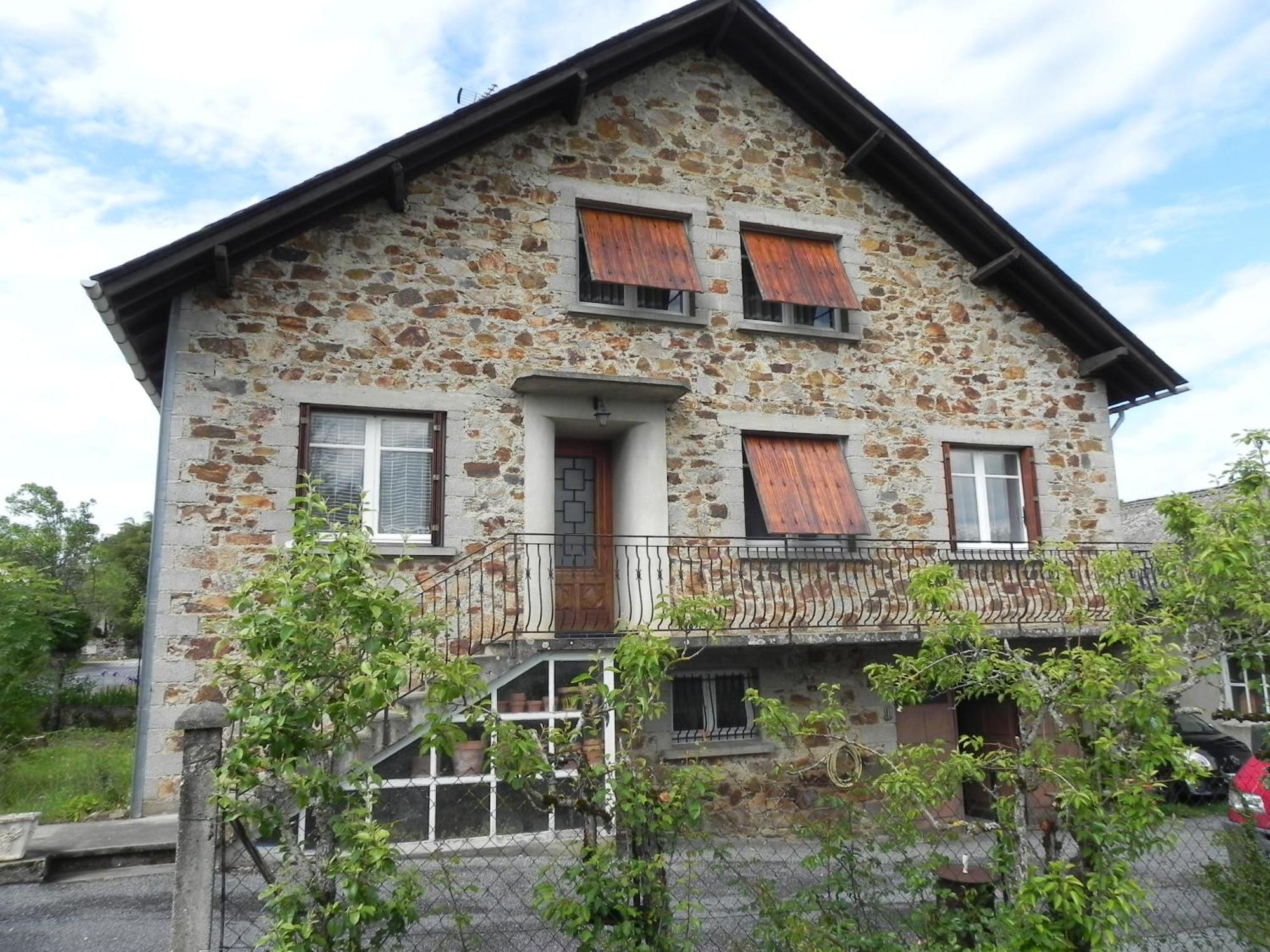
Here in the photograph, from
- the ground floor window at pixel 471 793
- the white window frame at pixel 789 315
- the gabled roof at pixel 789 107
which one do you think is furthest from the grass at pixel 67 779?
the white window frame at pixel 789 315

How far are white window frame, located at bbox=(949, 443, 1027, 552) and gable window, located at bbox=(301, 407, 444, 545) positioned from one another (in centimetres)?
573

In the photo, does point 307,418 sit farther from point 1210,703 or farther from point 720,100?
point 1210,703

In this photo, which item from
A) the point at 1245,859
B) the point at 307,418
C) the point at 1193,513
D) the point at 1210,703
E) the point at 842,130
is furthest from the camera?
the point at 1210,703

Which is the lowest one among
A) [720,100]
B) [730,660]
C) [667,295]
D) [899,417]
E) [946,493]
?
[730,660]

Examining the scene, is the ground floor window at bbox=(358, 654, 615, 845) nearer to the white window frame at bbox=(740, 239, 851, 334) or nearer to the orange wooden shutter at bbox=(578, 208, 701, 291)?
the orange wooden shutter at bbox=(578, 208, 701, 291)

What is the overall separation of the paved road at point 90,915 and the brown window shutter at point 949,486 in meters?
8.20

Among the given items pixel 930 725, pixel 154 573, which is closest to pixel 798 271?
pixel 930 725

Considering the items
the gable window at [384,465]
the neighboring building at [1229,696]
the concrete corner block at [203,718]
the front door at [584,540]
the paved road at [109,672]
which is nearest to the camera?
the concrete corner block at [203,718]

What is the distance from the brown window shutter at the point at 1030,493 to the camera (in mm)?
11148

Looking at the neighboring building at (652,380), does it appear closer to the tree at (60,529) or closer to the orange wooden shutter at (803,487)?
the orange wooden shutter at (803,487)

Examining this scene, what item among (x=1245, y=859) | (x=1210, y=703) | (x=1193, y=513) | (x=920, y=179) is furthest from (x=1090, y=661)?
(x=1210, y=703)

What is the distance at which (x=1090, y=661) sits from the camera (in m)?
3.88

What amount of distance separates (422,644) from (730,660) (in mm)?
6637

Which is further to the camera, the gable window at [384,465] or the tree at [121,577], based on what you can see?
the tree at [121,577]
